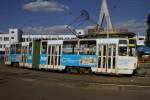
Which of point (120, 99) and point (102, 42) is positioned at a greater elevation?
point (102, 42)

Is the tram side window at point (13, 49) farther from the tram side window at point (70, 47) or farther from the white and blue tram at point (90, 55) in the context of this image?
the tram side window at point (70, 47)

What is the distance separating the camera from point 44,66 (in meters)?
24.7

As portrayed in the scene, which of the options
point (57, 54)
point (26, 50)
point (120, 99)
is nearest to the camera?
point (120, 99)

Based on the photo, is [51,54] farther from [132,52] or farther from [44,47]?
Answer: [132,52]

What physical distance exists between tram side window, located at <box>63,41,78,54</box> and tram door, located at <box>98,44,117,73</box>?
2256 mm

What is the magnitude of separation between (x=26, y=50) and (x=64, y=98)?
59.9 feet

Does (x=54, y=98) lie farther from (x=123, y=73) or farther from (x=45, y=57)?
(x=45, y=57)

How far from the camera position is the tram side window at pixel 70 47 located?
2202 centimetres

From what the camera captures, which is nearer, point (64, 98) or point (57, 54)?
point (64, 98)

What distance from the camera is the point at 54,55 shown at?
23.6 meters

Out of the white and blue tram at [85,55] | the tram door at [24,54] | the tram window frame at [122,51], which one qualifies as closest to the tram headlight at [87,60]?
the white and blue tram at [85,55]

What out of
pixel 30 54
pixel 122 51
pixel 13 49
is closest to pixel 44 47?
pixel 30 54

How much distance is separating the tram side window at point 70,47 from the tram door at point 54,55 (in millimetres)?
517

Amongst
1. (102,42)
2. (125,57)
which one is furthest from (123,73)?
(102,42)
